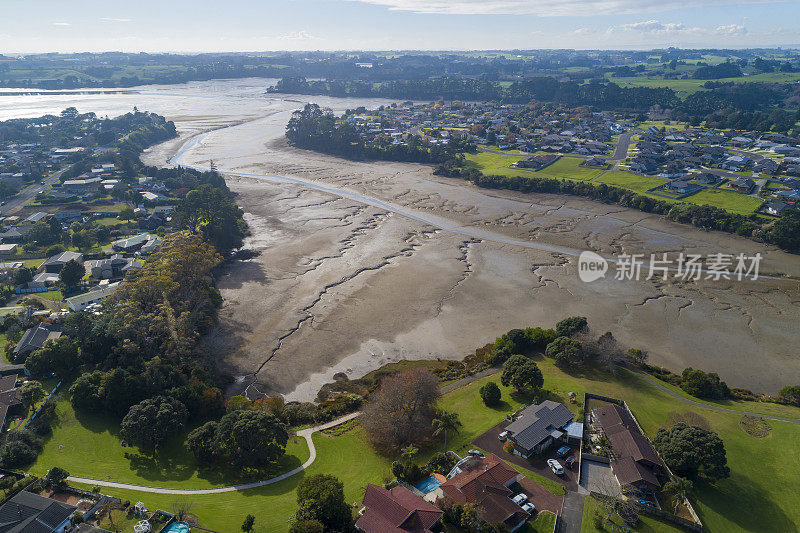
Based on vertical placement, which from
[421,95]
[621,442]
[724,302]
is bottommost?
[724,302]

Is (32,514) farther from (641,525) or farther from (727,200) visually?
(727,200)

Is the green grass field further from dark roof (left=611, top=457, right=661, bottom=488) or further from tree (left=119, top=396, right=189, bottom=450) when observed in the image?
dark roof (left=611, top=457, right=661, bottom=488)

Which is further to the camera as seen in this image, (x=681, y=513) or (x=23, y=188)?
(x=23, y=188)

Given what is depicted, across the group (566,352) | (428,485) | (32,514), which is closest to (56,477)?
(32,514)

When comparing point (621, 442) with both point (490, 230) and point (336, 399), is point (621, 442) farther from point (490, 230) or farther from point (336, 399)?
point (490, 230)

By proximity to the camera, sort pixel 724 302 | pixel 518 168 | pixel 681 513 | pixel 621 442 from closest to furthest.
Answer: pixel 681 513
pixel 621 442
pixel 724 302
pixel 518 168

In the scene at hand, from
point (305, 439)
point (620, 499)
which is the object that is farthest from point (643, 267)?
point (305, 439)

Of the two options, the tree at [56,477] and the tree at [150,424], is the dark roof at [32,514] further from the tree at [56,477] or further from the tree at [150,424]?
the tree at [150,424]

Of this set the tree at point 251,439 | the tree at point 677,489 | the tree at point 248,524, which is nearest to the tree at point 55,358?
the tree at point 251,439
